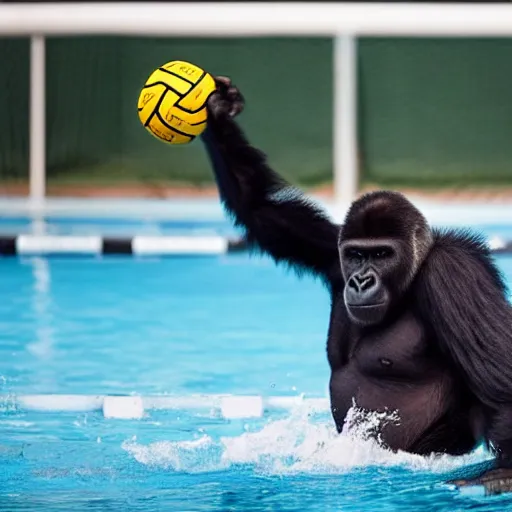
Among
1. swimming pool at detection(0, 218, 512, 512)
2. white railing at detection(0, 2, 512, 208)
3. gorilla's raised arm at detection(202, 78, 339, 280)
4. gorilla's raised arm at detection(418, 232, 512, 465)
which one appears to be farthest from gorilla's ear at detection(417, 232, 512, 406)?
white railing at detection(0, 2, 512, 208)

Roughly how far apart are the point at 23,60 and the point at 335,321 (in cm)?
986

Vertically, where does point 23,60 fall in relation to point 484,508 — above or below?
above

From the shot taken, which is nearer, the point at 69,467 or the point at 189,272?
the point at 69,467

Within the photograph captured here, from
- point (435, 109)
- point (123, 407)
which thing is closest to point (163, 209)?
point (435, 109)

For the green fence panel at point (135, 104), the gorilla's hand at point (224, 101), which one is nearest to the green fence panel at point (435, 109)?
the green fence panel at point (135, 104)

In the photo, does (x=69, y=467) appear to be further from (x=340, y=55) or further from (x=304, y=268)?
(x=340, y=55)

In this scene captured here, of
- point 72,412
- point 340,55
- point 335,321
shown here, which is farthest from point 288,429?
point 340,55

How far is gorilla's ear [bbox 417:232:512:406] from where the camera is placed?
16.2 feet

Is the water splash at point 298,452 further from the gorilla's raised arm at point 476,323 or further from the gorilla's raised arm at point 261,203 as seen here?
the gorilla's raised arm at point 261,203

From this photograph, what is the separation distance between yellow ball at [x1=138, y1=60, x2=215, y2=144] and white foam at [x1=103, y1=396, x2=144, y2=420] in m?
1.41

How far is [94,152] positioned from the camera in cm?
1509

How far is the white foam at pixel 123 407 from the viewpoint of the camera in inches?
260

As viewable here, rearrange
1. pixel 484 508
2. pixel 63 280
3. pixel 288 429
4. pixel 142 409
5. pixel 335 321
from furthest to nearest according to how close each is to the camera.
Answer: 1. pixel 63 280
2. pixel 142 409
3. pixel 288 429
4. pixel 335 321
5. pixel 484 508

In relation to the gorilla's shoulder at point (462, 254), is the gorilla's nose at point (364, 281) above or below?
below
